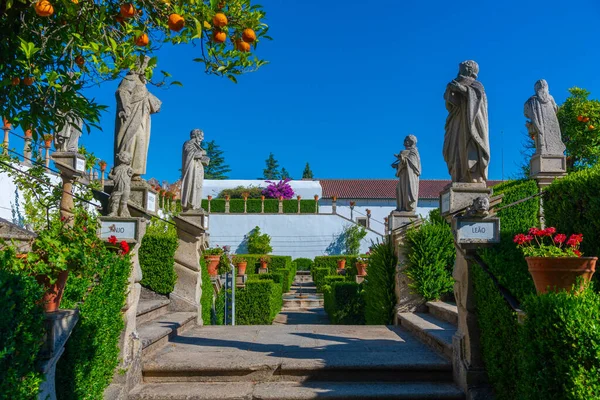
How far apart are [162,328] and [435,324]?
3.36 m

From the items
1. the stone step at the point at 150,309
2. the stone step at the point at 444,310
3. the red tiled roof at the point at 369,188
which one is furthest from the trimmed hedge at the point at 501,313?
the red tiled roof at the point at 369,188

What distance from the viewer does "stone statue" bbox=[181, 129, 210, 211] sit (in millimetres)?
8875

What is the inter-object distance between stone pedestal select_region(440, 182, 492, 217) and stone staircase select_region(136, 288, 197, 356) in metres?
3.54

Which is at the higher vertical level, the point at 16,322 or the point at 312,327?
the point at 16,322

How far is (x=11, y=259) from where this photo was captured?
2.53 meters

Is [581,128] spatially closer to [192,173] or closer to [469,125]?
[469,125]

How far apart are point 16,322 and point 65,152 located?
6.60 m

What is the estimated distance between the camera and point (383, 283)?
7.79m

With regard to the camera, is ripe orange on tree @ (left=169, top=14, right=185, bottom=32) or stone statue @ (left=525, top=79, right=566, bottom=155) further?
stone statue @ (left=525, top=79, right=566, bottom=155)

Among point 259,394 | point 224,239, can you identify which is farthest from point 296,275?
point 259,394

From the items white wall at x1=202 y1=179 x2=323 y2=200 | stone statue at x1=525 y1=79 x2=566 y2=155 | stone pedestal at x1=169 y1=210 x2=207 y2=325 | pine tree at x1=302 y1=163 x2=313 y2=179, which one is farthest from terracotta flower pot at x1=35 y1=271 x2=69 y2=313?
pine tree at x1=302 y1=163 x2=313 y2=179

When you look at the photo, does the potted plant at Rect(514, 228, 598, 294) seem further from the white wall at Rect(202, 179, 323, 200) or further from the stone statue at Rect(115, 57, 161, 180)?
the white wall at Rect(202, 179, 323, 200)

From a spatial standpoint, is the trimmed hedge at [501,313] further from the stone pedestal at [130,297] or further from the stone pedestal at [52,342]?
the stone pedestal at [130,297]

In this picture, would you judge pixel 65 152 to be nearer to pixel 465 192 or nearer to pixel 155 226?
pixel 155 226
